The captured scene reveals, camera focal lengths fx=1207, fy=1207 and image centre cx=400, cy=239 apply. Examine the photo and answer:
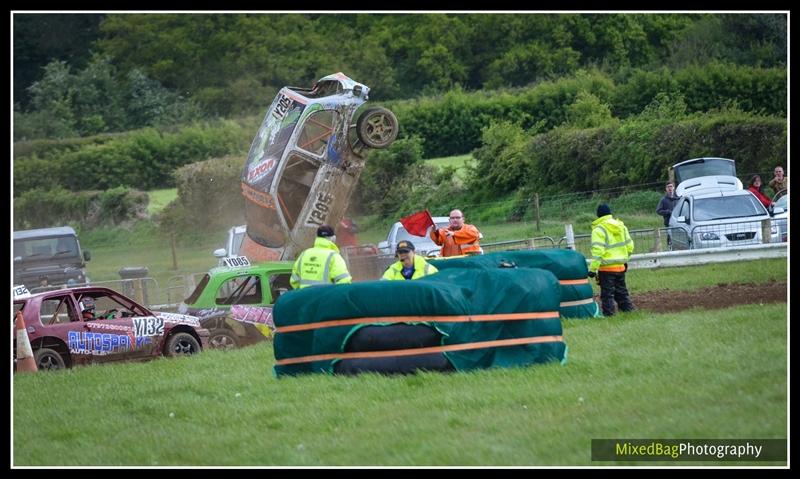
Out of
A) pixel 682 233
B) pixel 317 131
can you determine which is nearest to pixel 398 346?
pixel 317 131

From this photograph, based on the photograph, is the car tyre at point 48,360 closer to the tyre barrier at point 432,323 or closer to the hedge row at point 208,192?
the tyre barrier at point 432,323

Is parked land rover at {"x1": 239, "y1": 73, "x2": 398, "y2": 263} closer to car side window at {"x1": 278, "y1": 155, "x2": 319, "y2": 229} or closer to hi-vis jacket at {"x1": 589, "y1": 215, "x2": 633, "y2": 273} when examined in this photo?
car side window at {"x1": 278, "y1": 155, "x2": 319, "y2": 229}

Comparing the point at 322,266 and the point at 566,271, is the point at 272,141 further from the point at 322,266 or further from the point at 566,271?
the point at 322,266

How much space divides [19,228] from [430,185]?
1568cm

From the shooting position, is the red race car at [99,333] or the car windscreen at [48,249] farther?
the car windscreen at [48,249]

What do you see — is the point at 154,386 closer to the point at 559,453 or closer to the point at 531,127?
the point at 559,453

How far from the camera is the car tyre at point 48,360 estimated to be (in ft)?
51.3

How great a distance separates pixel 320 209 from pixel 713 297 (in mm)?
9893

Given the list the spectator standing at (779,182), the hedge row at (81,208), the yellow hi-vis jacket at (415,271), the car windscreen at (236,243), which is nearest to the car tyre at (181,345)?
the yellow hi-vis jacket at (415,271)

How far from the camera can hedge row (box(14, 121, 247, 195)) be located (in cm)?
4612

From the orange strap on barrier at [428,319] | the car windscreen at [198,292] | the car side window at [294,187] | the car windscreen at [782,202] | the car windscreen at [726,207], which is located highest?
the car side window at [294,187]

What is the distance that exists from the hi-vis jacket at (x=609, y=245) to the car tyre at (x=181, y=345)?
5.47 meters

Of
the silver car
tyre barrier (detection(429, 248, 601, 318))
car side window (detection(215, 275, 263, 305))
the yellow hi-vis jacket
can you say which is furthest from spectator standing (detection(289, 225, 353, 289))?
the silver car

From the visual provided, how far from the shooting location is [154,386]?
42.8 ft
